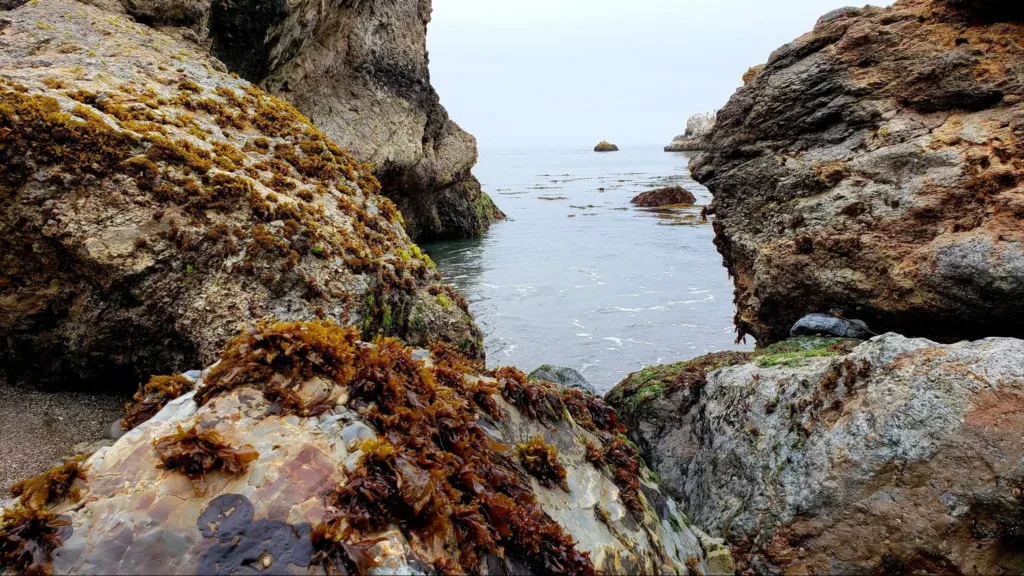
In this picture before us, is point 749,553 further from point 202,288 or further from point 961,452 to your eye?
point 202,288

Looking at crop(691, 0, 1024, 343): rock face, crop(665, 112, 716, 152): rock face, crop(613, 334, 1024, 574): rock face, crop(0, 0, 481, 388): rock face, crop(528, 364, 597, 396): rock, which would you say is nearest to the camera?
crop(613, 334, 1024, 574): rock face

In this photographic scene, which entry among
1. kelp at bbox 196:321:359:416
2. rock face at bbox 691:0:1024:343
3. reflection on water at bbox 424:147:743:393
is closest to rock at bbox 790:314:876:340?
rock face at bbox 691:0:1024:343

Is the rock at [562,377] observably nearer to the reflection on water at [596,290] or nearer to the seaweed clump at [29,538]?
the reflection on water at [596,290]

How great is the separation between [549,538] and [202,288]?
393 cm

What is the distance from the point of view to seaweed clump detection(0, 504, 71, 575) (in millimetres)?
2336

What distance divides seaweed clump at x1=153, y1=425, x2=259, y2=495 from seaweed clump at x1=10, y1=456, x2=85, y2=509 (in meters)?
0.36

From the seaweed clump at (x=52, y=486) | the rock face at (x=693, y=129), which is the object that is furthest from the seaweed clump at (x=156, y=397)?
the rock face at (x=693, y=129)

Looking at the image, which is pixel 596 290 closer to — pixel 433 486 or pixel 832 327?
pixel 832 327

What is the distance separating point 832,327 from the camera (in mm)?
7027

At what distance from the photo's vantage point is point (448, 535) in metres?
2.80

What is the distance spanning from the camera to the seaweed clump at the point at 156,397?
3428 millimetres

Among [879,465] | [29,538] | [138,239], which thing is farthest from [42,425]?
[879,465]

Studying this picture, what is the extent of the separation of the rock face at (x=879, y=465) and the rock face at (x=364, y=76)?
9.79 meters

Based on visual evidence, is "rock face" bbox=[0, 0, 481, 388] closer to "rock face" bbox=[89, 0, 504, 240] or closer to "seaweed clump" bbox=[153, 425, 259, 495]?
"seaweed clump" bbox=[153, 425, 259, 495]
